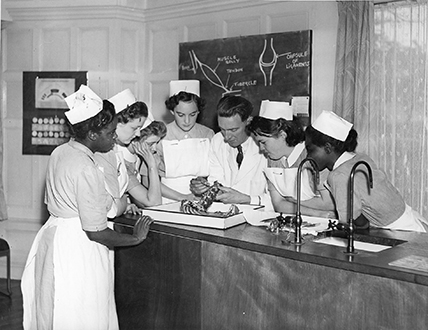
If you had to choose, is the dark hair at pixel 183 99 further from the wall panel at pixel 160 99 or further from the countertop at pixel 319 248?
the wall panel at pixel 160 99

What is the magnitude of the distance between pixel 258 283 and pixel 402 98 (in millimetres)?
2317

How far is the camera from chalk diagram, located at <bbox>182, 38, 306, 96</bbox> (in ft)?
16.1

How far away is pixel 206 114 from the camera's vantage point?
5.43 metres

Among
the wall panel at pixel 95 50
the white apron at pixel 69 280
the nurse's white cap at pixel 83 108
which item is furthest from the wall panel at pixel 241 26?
the white apron at pixel 69 280

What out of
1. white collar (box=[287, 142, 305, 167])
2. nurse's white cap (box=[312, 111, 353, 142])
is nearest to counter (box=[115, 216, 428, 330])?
nurse's white cap (box=[312, 111, 353, 142])

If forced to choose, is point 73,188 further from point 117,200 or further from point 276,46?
point 276,46

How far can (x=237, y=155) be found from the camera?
4.11 metres

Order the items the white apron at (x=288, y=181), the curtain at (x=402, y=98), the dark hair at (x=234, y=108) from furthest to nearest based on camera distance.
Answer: the curtain at (x=402, y=98) < the dark hair at (x=234, y=108) < the white apron at (x=288, y=181)

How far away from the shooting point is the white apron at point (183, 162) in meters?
4.14

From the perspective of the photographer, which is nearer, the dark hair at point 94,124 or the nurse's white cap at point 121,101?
the dark hair at point 94,124

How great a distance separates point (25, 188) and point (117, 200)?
2.89 meters

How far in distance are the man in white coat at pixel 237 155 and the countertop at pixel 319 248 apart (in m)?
0.94

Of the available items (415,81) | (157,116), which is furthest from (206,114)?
(415,81)

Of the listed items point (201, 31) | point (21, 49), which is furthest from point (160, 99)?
point (21, 49)
